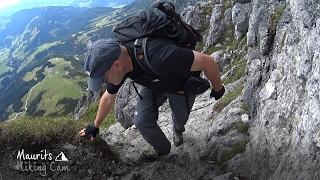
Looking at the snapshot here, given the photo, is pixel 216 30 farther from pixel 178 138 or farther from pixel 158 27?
pixel 158 27

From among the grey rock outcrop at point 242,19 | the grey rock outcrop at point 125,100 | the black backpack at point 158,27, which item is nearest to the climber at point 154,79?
the black backpack at point 158,27

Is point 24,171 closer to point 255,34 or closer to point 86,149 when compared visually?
point 86,149

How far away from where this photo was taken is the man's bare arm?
8883 millimetres

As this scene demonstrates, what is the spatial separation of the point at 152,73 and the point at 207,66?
1.30 metres

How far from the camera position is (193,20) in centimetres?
4759

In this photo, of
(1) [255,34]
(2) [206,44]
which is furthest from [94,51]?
(2) [206,44]

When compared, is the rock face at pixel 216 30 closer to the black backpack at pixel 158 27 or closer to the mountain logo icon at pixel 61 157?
the mountain logo icon at pixel 61 157

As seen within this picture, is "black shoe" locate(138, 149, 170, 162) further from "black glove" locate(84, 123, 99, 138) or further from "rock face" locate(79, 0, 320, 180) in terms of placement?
"black glove" locate(84, 123, 99, 138)

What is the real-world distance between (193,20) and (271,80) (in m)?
37.9

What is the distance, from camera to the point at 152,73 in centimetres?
940

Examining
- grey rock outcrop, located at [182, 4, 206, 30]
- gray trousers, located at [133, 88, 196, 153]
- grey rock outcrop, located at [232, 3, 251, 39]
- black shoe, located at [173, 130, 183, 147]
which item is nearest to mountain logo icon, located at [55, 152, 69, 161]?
gray trousers, located at [133, 88, 196, 153]

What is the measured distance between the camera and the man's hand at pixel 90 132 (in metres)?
10.9

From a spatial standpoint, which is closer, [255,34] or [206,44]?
[255,34]

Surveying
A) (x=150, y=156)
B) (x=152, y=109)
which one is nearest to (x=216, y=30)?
(x=150, y=156)
